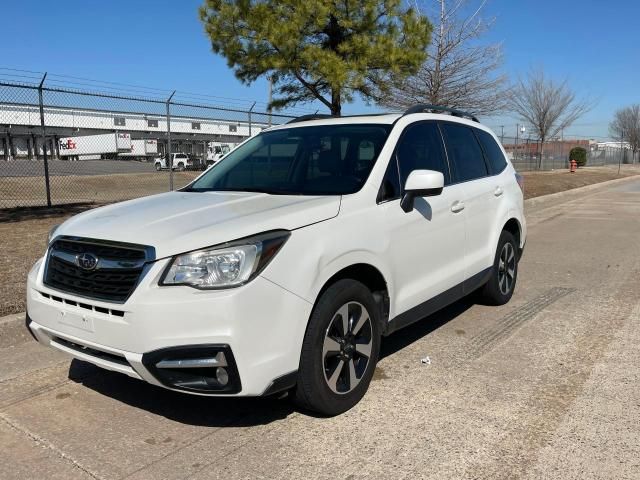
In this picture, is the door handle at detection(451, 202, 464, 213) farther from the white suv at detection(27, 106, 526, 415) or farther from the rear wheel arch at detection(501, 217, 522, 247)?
the rear wheel arch at detection(501, 217, 522, 247)

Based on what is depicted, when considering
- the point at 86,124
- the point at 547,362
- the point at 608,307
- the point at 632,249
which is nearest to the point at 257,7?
the point at 632,249

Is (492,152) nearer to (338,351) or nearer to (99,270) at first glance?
(338,351)

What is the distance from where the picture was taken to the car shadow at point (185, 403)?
3.50 metres

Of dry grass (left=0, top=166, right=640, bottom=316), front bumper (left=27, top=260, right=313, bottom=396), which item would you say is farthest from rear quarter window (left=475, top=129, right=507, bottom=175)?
dry grass (left=0, top=166, right=640, bottom=316)

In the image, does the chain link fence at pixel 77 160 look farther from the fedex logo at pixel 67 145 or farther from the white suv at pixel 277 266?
the white suv at pixel 277 266

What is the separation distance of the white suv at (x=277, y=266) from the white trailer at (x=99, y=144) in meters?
35.8

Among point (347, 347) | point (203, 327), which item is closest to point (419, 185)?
point (347, 347)

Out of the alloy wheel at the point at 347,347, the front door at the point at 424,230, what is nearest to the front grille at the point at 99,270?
the alloy wheel at the point at 347,347

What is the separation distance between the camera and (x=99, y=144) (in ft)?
151

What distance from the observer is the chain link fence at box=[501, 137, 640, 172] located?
1560 inches

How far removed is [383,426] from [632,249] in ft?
24.3

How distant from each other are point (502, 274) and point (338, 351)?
9.41 ft

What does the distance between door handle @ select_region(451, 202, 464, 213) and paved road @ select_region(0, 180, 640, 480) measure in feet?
3.56

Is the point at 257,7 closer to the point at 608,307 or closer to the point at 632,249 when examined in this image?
the point at 632,249
